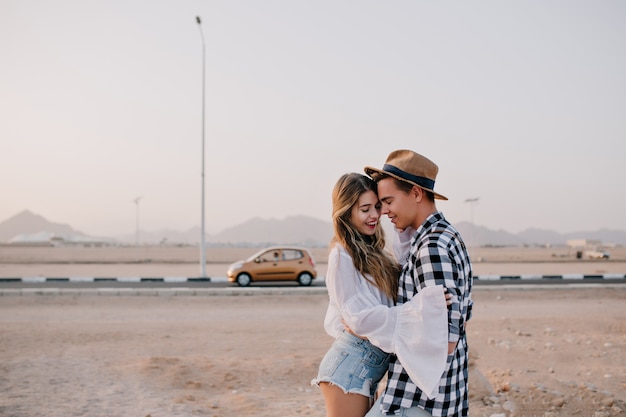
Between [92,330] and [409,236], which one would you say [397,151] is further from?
[92,330]

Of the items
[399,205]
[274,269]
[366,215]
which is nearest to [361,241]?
[366,215]

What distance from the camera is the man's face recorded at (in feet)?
9.06

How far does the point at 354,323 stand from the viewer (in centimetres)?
262

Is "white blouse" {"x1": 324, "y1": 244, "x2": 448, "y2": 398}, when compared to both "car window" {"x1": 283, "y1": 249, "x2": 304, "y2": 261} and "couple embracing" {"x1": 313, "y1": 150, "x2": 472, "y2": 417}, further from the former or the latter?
"car window" {"x1": 283, "y1": 249, "x2": 304, "y2": 261}

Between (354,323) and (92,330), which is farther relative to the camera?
(92,330)

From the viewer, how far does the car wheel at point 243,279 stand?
19.2 metres

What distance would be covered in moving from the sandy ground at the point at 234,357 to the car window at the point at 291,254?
14.2 ft

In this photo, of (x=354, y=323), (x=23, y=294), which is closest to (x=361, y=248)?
(x=354, y=323)

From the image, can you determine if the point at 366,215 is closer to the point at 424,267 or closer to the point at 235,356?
the point at 424,267

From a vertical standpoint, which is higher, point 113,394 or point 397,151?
point 397,151

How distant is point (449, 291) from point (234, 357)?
686cm

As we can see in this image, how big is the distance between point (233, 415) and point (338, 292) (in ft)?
11.7

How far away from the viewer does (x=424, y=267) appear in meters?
2.39

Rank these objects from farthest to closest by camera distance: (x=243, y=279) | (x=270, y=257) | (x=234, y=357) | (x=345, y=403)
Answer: (x=270, y=257) < (x=243, y=279) < (x=234, y=357) < (x=345, y=403)
